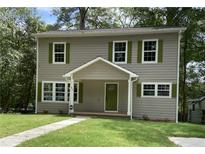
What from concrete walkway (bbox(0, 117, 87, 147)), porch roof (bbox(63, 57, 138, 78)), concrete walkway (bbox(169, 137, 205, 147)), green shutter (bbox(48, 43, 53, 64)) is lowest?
concrete walkway (bbox(169, 137, 205, 147))

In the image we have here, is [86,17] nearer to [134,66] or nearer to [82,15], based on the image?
[82,15]

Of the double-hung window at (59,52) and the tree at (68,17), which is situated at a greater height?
the tree at (68,17)

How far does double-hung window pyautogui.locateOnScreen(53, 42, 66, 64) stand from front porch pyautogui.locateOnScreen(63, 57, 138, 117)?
59.1 inches

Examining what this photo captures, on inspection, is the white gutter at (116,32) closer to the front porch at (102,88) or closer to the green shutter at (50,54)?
the green shutter at (50,54)

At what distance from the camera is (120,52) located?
19281mm

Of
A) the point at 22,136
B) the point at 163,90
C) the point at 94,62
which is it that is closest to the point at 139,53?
the point at 163,90

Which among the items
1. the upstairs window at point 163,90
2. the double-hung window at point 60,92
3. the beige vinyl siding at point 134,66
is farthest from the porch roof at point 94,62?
the upstairs window at point 163,90

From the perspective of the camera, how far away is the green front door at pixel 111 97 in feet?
64.0

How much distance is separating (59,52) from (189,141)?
11.2 meters

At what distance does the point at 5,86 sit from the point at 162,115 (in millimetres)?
13389

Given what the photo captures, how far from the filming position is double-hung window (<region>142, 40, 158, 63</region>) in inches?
729

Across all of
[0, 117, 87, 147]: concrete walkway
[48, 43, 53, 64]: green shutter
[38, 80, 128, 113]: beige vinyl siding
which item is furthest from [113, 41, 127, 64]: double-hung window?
[0, 117, 87, 147]: concrete walkway

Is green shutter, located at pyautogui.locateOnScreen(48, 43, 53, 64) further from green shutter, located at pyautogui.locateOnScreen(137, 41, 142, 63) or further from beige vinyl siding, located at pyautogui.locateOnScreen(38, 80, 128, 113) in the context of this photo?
green shutter, located at pyautogui.locateOnScreen(137, 41, 142, 63)
